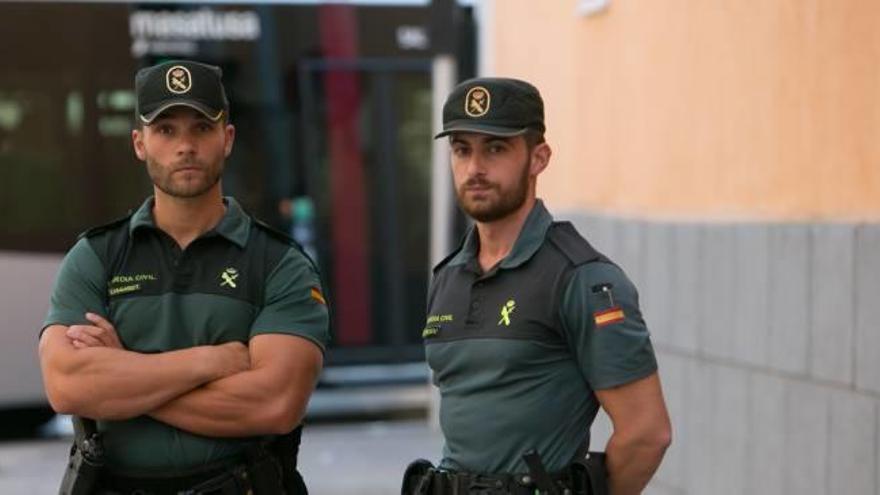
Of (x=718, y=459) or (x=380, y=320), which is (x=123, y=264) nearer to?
(x=718, y=459)

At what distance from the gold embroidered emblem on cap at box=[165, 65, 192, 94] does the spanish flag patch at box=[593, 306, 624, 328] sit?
1.19 m

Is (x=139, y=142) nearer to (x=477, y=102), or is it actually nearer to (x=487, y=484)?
(x=477, y=102)

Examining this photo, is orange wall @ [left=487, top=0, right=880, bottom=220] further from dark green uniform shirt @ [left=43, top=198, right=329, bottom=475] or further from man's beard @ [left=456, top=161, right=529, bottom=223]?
dark green uniform shirt @ [left=43, top=198, right=329, bottom=475]

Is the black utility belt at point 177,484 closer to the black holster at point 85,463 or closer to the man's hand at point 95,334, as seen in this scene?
the black holster at point 85,463

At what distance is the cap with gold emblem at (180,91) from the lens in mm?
4203

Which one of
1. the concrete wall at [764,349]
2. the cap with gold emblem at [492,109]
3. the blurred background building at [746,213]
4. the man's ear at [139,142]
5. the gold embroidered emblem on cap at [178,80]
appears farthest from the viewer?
the blurred background building at [746,213]

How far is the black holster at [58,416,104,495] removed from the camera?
161 inches

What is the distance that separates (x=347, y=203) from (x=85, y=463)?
1032cm

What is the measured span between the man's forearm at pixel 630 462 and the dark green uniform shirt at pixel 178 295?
0.91 meters

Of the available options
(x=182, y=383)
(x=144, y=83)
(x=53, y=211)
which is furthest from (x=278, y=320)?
(x=53, y=211)

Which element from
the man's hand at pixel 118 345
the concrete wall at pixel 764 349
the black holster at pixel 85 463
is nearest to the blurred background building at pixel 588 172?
the concrete wall at pixel 764 349

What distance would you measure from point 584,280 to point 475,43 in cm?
1094

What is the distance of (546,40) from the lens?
10.1 metres

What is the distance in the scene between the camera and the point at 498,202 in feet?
13.3
